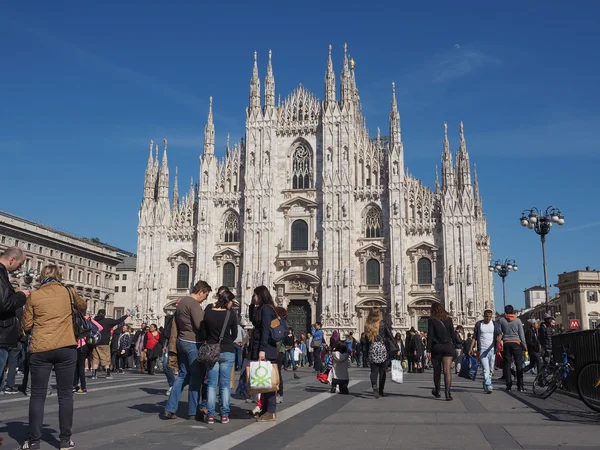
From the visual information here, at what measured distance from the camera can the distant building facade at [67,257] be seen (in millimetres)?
50250

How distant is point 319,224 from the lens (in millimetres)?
42750

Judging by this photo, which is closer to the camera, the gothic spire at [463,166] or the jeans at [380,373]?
the jeans at [380,373]

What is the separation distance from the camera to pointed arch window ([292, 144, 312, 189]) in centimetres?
4388

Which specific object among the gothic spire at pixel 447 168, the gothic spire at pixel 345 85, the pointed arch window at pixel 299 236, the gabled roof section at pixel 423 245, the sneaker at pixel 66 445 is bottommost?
the sneaker at pixel 66 445

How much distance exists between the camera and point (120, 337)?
70.8ft

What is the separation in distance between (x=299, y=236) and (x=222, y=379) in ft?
113

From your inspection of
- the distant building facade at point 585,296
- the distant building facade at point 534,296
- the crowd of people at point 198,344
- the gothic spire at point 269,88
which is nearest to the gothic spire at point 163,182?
the gothic spire at point 269,88

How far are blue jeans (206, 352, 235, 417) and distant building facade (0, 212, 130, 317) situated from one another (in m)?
41.1

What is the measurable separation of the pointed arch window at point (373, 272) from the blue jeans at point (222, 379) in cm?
3305

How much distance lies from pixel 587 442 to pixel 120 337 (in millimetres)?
17488

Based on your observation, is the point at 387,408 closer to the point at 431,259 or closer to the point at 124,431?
the point at 124,431

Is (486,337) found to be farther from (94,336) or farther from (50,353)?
(50,353)

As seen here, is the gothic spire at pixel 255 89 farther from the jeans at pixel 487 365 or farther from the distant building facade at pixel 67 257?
the jeans at pixel 487 365

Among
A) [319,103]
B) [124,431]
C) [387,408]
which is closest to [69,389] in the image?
[124,431]
